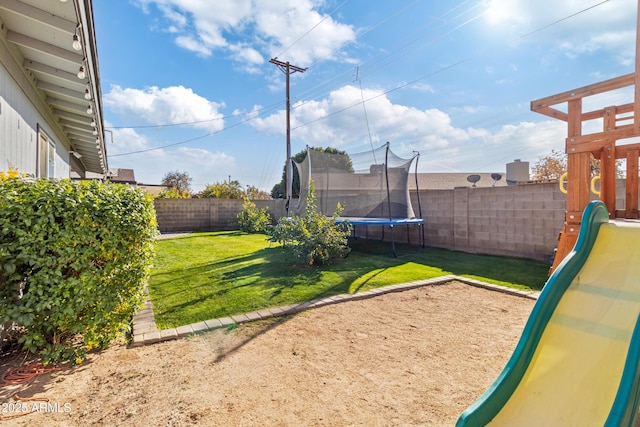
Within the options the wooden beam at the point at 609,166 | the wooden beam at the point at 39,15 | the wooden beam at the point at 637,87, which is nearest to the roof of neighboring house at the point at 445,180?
the wooden beam at the point at 609,166

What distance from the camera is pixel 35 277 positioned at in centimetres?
196

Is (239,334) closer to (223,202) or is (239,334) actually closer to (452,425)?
(452,425)

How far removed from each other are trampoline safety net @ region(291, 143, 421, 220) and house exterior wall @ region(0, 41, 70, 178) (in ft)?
15.8

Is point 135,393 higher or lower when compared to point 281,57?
lower

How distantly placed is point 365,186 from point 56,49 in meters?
6.05

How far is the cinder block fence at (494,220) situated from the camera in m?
5.47

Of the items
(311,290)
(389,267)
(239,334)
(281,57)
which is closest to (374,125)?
(281,57)

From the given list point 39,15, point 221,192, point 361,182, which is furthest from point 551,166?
point 39,15

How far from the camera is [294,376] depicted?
2.01 metres

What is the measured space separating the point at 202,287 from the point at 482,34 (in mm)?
8771

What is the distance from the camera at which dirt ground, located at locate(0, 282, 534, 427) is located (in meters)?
1.62

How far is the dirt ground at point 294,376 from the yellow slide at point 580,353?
0.38 meters

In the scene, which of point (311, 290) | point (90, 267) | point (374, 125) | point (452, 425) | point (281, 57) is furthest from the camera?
point (281, 57)

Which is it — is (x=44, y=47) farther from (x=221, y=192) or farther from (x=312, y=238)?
(x=221, y=192)
